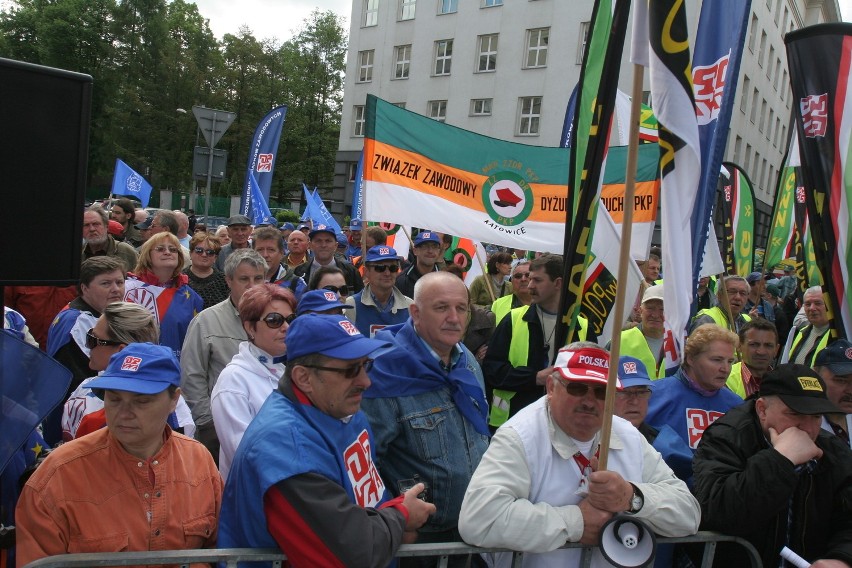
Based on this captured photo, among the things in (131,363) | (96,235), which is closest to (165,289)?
(96,235)

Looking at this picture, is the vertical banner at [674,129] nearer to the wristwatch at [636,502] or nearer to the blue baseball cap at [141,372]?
the wristwatch at [636,502]

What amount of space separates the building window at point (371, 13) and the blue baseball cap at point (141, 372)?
36648mm

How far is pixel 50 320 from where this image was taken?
4.99 meters

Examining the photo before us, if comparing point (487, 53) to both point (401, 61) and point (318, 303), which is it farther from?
point (318, 303)

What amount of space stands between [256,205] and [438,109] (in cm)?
2483

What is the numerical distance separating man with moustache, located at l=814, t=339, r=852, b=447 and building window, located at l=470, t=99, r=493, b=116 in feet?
100

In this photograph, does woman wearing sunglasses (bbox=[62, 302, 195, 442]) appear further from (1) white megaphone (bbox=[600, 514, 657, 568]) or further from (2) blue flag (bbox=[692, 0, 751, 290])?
(2) blue flag (bbox=[692, 0, 751, 290])

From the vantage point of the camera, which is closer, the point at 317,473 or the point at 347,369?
the point at 317,473

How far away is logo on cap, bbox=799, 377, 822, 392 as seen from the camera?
287 centimetres

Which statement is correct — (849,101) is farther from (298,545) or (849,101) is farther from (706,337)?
(298,545)

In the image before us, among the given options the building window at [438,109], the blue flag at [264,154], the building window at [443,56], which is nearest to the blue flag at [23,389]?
the blue flag at [264,154]

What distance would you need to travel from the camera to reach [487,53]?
33.3 m

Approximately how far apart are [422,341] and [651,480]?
45.0 inches

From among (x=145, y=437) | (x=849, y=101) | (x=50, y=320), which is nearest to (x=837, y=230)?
(x=849, y=101)
